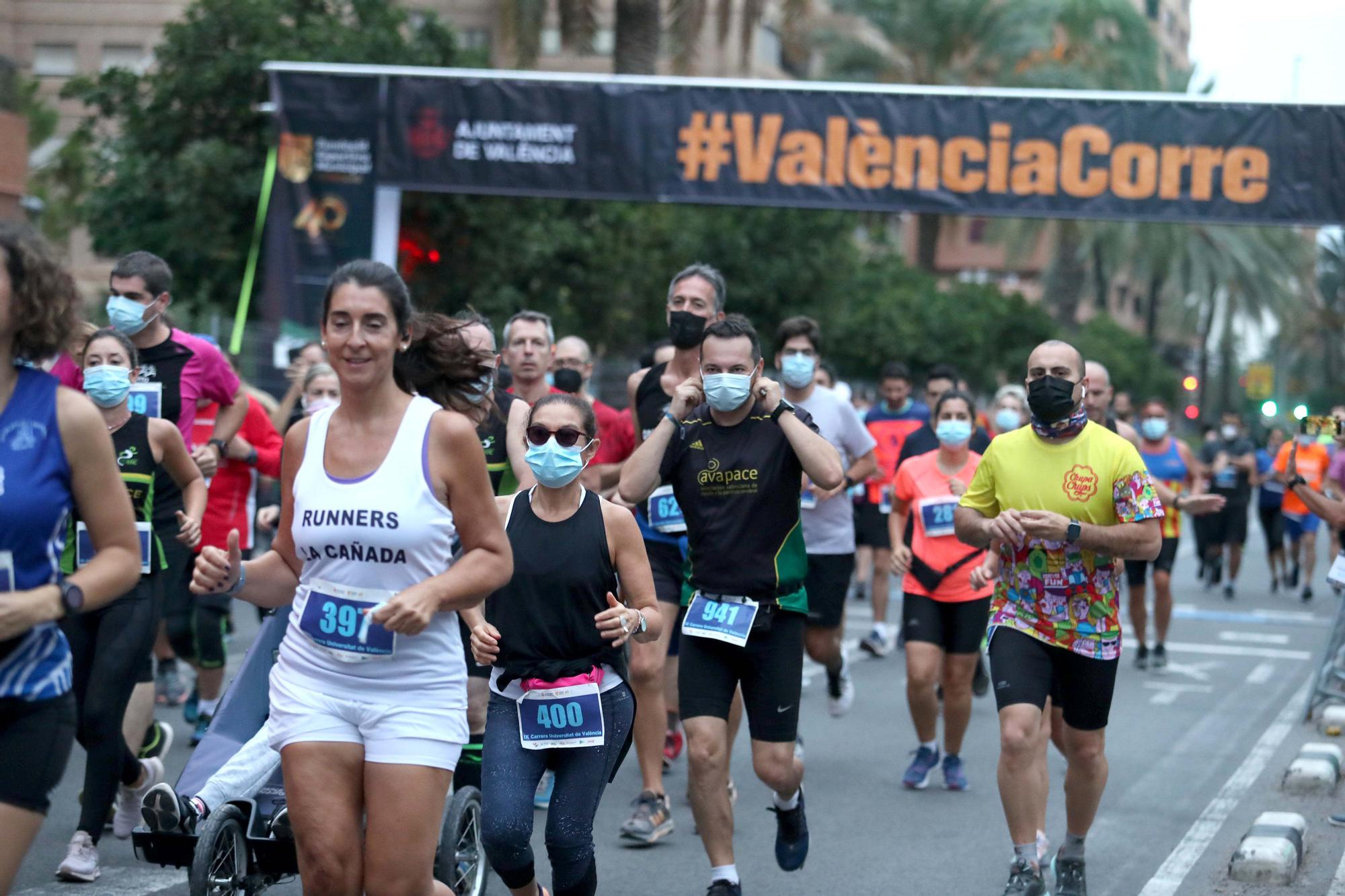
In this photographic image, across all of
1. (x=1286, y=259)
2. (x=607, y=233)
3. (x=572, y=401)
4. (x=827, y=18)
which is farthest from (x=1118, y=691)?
(x=827, y=18)

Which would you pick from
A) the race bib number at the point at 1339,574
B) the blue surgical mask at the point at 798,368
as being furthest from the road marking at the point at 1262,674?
the blue surgical mask at the point at 798,368

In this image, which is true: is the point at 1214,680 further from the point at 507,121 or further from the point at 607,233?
the point at 607,233

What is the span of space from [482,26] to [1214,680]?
44.0 meters

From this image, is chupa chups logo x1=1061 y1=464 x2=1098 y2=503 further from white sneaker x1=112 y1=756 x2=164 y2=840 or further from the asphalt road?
white sneaker x1=112 y1=756 x2=164 y2=840

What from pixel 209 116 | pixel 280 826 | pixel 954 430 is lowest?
pixel 280 826

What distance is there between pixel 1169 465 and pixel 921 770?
688cm

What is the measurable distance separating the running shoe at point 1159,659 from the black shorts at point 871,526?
8.16ft

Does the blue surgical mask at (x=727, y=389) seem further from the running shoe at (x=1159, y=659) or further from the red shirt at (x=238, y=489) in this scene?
the running shoe at (x=1159, y=659)

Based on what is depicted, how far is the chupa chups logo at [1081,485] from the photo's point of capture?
20.2 feet

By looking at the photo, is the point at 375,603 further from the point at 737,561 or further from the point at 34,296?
the point at 737,561

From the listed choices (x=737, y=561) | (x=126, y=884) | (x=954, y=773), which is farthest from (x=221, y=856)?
(x=954, y=773)

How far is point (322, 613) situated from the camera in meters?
4.17

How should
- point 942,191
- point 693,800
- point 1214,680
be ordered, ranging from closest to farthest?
point 693,800
point 1214,680
point 942,191

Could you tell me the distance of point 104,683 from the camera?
6.20 m
